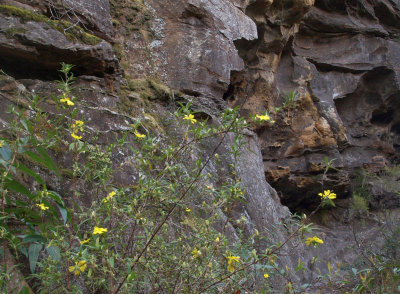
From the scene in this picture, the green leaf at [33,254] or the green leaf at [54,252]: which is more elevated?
the green leaf at [54,252]

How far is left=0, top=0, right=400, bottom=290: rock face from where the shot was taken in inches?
131

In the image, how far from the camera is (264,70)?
7.99 metres

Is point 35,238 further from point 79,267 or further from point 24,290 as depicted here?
point 79,267

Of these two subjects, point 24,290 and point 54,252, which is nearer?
point 24,290

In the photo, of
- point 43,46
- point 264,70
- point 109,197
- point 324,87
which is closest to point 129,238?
point 109,197

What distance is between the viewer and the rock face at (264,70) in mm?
3320

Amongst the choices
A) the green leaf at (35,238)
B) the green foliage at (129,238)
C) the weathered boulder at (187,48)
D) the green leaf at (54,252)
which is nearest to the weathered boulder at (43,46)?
the weathered boulder at (187,48)

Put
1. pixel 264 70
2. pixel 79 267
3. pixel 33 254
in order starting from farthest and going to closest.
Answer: pixel 264 70 → pixel 33 254 → pixel 79 267

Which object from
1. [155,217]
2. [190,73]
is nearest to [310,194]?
[190,73]

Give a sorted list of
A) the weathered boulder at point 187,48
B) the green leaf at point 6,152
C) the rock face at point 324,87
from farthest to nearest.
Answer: the rock face at point 324,87 < the weathered boulder at point 187,48 < the green leaf at point 6,152

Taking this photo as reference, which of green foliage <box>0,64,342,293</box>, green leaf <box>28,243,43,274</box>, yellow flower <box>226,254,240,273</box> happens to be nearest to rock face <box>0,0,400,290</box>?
green foliage <box>0,64,342,293</box>

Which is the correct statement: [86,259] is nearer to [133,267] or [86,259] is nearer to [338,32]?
[133,267]

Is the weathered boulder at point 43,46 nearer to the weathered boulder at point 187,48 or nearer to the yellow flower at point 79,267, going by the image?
the weathered boulder at point 187,48

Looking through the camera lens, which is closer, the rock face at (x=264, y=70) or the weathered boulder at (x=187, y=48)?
the rock face at (x=264, y=70)
